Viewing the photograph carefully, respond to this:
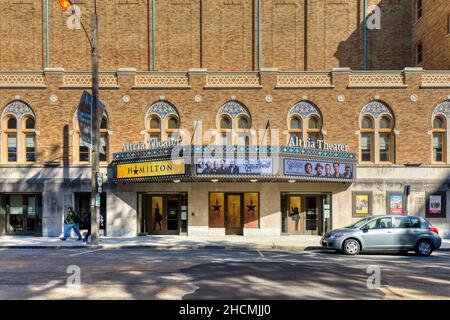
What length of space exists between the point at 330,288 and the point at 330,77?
48.2 ft

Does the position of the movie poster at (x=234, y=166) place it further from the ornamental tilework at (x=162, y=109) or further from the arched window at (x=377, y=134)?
the arched window at (x=377, y=134)

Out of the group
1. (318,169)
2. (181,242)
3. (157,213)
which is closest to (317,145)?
(318,169)

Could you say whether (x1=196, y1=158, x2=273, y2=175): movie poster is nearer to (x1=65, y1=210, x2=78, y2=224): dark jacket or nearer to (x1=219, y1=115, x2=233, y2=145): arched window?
(x1=219, y1=115, x2=233, y2=145): arched window

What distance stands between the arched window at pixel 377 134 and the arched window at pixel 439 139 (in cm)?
233

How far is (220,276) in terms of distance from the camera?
9.45 m

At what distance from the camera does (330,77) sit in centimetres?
2036

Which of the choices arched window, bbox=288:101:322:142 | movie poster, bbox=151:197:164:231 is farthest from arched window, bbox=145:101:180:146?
arched window, bbox=288:101:322:142

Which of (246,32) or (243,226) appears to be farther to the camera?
(246,32)

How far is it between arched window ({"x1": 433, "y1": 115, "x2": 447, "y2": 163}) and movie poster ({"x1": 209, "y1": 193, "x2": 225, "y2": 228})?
11937 mm

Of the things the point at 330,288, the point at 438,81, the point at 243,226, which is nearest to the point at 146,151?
the point at 243,226

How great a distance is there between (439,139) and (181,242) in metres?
15.1

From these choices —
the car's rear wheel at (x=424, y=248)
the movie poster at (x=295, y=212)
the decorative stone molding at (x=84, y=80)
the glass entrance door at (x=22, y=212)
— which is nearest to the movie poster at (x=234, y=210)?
the movie poster at (x=295, y=212)

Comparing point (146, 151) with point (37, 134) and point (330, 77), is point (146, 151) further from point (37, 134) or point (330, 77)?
point (330, 77)

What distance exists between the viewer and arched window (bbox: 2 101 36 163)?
20.3 meters
